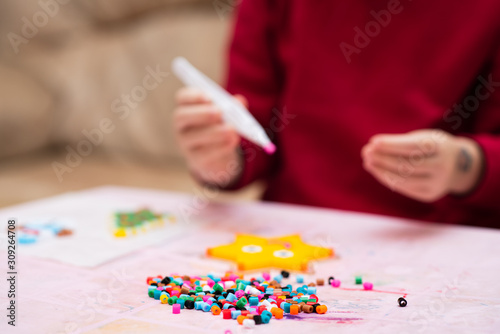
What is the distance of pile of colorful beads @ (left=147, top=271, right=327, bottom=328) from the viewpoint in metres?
0.34

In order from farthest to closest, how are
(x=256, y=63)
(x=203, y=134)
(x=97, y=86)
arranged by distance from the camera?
(x=97, y=86)
(x=256, y=63)
(x=203, y=134)

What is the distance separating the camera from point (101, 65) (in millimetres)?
1304

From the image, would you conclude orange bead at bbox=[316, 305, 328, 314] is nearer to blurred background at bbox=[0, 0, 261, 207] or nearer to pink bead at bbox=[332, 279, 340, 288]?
pink bead at bbox=[332, 279, 340, 288]

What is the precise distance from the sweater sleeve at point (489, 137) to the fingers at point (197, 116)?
263 millimetres

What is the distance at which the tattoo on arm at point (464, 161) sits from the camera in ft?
1.85

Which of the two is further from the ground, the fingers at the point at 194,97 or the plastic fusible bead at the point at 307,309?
the fingers at the point at 194,97

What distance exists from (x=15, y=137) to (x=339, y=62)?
2.68 feet

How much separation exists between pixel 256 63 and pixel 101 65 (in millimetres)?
634

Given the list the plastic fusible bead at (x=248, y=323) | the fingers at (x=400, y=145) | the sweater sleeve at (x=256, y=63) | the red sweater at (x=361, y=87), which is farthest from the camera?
the sweater sleeve at (x=256, y=63)

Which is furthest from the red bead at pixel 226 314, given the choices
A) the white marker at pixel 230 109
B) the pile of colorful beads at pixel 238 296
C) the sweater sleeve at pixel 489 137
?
the sweater sleeve at pixel 489 137

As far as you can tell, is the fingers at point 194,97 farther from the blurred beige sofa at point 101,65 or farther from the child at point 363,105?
the blurred beige sofa at point 101,65

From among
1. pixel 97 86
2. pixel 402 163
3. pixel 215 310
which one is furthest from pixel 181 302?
pixel 97 86

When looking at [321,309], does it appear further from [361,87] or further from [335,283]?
[361,87]

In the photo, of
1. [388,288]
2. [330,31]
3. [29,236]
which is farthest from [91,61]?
[388,288]
